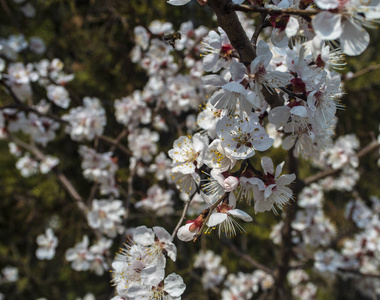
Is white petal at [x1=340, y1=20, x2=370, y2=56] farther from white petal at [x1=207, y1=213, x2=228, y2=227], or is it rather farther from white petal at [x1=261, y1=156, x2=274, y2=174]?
white petal at [x1=207, y1=213, x2=228, y2=227]

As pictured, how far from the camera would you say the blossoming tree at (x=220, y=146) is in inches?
29.1

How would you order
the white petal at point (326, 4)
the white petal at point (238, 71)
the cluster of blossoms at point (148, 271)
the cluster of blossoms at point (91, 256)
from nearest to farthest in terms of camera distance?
the white petal at point (326, 4) → the white petal at point (238, 71) → the cluster of blossoms at point (148, 271) → the cluster of blossoms at point (91, 256)

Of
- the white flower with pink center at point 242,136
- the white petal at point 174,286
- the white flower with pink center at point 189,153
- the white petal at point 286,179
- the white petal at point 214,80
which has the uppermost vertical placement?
the white petal at point 214,80

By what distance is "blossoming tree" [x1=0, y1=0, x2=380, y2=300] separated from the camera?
0.74 metres

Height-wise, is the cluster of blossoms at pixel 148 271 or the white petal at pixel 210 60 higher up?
the white petal at pixel 210 60

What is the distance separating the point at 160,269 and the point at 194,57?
4.87 ft

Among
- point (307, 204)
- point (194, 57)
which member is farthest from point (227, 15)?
point (307, 204)

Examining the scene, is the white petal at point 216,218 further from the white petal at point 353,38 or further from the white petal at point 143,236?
the white petal at point 353,38

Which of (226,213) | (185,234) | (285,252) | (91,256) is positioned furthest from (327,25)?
(91,256)

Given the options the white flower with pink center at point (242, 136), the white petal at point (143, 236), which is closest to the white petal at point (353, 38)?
the white flower with pink center at point (242, 136)

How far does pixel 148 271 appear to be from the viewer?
2.65 feet

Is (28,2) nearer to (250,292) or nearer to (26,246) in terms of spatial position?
(26,246)

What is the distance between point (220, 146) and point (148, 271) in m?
0.37

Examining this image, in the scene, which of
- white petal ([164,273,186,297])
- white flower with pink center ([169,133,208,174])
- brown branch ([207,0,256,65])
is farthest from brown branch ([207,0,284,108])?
white petal ([164,273,186,297])
